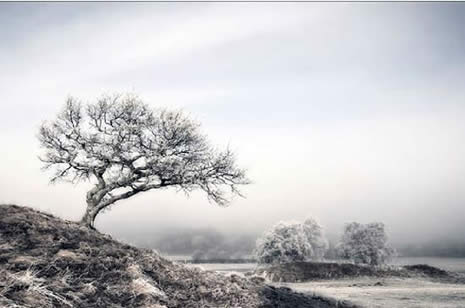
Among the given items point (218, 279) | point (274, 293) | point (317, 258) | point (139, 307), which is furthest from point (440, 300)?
point (317, 258)

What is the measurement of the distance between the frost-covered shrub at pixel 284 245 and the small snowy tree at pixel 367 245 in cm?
553

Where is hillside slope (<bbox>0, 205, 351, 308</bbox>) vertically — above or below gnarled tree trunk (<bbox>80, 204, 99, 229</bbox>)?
below

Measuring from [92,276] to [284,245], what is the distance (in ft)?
167

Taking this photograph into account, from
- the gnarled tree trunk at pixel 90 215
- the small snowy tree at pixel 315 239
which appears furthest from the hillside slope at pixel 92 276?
the small snowy tree at pixel 315 239

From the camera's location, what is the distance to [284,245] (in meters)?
61.0

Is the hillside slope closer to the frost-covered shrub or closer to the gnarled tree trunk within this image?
the gnarled tree trunk

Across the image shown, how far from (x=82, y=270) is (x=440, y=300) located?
17.8 metres

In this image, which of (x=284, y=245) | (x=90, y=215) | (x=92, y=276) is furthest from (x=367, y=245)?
(x=92, y=276)

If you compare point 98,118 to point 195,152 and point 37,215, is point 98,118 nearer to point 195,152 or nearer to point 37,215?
point 195,152

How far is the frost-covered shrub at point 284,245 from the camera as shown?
198 feet

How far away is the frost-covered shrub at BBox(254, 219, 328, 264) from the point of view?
6050 cm

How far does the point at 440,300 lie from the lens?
71.3 ft

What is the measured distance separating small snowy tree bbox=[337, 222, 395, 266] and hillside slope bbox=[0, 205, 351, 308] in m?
47.2

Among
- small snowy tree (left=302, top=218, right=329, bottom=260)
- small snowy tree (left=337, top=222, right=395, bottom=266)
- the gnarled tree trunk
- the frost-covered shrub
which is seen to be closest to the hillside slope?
the gnarled tree trunk
